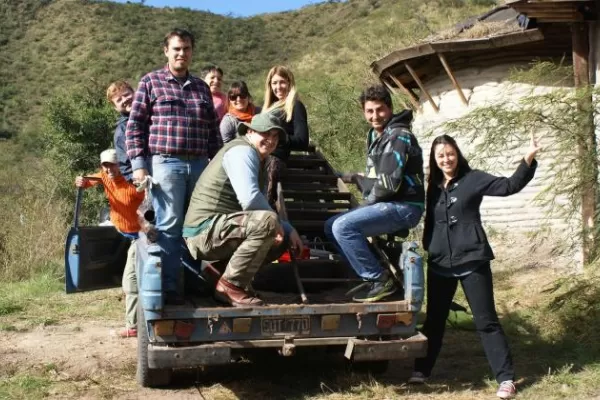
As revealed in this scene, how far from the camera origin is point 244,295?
4.72 m

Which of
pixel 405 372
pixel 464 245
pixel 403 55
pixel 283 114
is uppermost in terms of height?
pixel 403 55

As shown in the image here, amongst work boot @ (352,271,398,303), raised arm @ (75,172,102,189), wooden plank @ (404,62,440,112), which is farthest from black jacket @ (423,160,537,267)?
wooden plank @ (404,62,440,112)

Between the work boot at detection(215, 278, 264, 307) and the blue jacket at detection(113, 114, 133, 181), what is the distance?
1991mm

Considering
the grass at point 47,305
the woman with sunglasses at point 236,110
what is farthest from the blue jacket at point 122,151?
the grass at point 47,305

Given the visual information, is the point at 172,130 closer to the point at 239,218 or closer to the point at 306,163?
the point at 239,218

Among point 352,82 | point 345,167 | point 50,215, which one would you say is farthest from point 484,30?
point 352,82

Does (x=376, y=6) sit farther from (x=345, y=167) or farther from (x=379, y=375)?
(x=379, y=375)

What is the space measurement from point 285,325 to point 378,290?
725mm

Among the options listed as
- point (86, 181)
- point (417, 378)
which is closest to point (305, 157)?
point (86, 181)

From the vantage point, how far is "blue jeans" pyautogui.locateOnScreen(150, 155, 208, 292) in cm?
492

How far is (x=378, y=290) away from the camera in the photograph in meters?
4.99

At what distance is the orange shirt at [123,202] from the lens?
21.2ft

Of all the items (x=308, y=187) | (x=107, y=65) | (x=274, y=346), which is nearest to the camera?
(x=274, y=346)

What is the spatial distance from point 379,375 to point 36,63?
2068 inches
